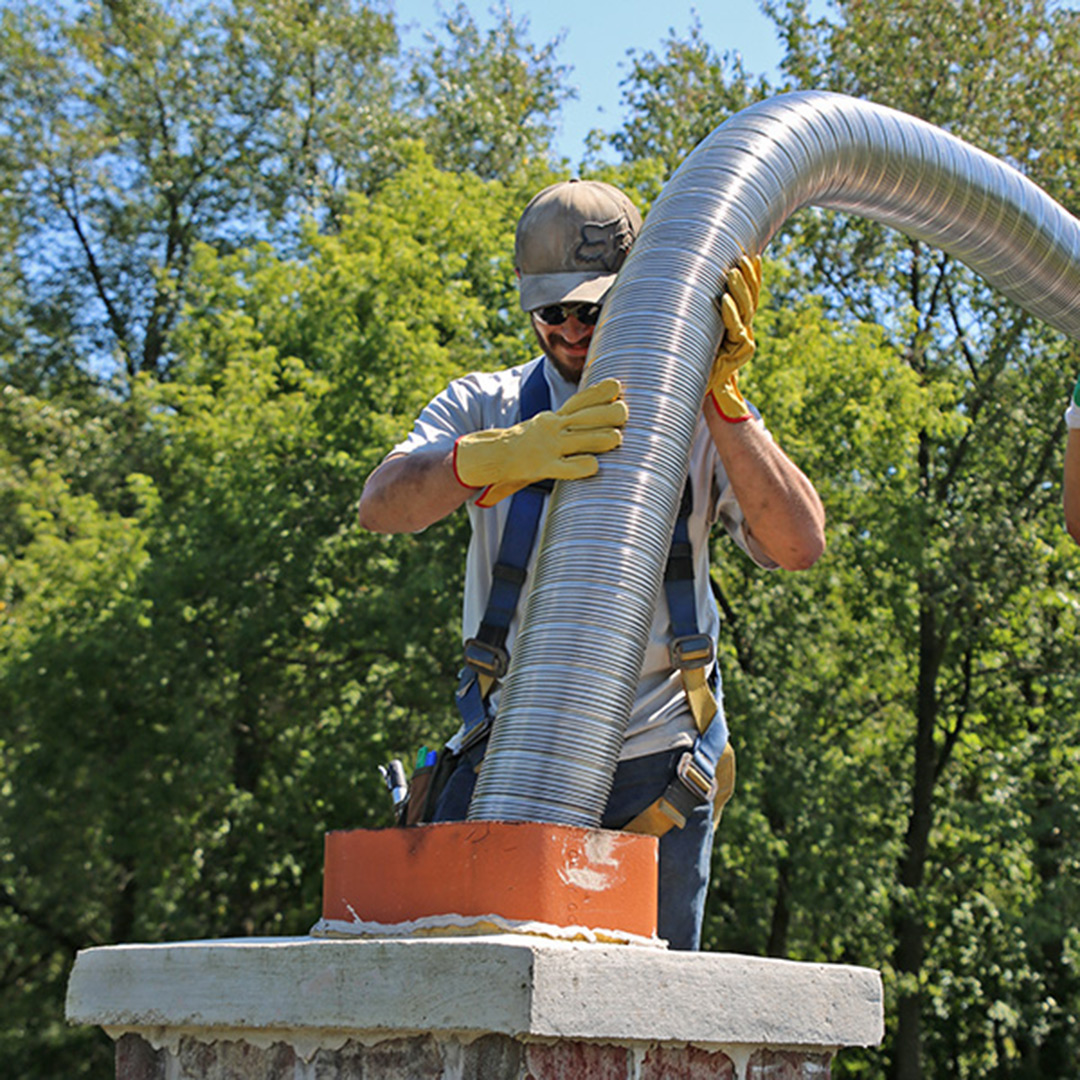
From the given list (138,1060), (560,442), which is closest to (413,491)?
(560,442)

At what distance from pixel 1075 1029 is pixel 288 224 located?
17.4 m

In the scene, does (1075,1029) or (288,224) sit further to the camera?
(288,224)

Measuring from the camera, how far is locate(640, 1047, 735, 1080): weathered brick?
2082 mm

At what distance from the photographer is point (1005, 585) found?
54.6 feet

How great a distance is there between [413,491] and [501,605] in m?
0.29

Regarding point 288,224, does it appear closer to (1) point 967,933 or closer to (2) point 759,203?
(1) point 967,933

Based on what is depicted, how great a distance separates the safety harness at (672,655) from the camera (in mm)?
2984

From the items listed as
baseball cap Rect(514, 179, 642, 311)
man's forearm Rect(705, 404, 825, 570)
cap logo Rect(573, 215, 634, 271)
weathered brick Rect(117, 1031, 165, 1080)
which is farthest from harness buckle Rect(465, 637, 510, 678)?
weathered brick Rect(117, 1031, 165, 1080)

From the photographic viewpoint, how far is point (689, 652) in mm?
3006

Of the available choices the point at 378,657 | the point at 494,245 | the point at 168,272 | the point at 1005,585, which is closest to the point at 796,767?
the point at 1005,585

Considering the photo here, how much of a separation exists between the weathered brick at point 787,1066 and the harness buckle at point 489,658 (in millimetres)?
1041

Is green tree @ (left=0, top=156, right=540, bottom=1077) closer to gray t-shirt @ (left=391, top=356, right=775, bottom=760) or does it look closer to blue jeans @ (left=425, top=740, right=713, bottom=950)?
gray t-shirt @ (left=391, top=356, right=775, bottom=760)

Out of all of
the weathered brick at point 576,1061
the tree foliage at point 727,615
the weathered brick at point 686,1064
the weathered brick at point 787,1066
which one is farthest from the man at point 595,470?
the tree foliage at point 727,615

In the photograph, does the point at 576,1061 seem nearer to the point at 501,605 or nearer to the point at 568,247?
the point at 501,605
